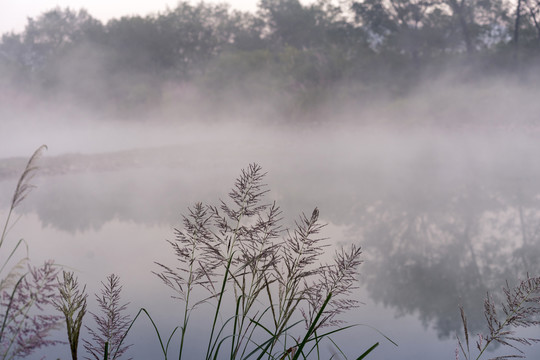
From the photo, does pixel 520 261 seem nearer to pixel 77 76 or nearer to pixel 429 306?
pixel 429 306

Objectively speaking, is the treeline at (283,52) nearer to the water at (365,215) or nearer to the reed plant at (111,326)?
the water at (365,215)

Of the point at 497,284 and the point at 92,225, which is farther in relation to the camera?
the point at 92,225

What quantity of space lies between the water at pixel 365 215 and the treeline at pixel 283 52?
17.9 feet

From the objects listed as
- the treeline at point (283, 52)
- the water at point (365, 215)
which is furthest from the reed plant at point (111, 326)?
the treeline at point (283, 52)

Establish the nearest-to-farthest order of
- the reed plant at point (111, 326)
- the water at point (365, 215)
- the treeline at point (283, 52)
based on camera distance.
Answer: the reed plant at point (111, 326) → the water at point (365, 215) → the treeline at point (283, 52)

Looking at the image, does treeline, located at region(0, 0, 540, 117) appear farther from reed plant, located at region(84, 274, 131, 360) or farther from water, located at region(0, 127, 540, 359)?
reed plant, located at region(84, 274, 131, 360)

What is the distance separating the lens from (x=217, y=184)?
23.9 ft

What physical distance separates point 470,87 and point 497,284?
41.0ft

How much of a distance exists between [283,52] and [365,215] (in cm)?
1522

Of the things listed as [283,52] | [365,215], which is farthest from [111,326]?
[283,52]

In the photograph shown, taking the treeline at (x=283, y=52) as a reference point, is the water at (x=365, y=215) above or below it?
below

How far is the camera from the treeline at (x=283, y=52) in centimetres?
1636

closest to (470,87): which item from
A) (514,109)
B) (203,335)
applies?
(514,109)

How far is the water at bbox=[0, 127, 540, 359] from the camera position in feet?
9.73
